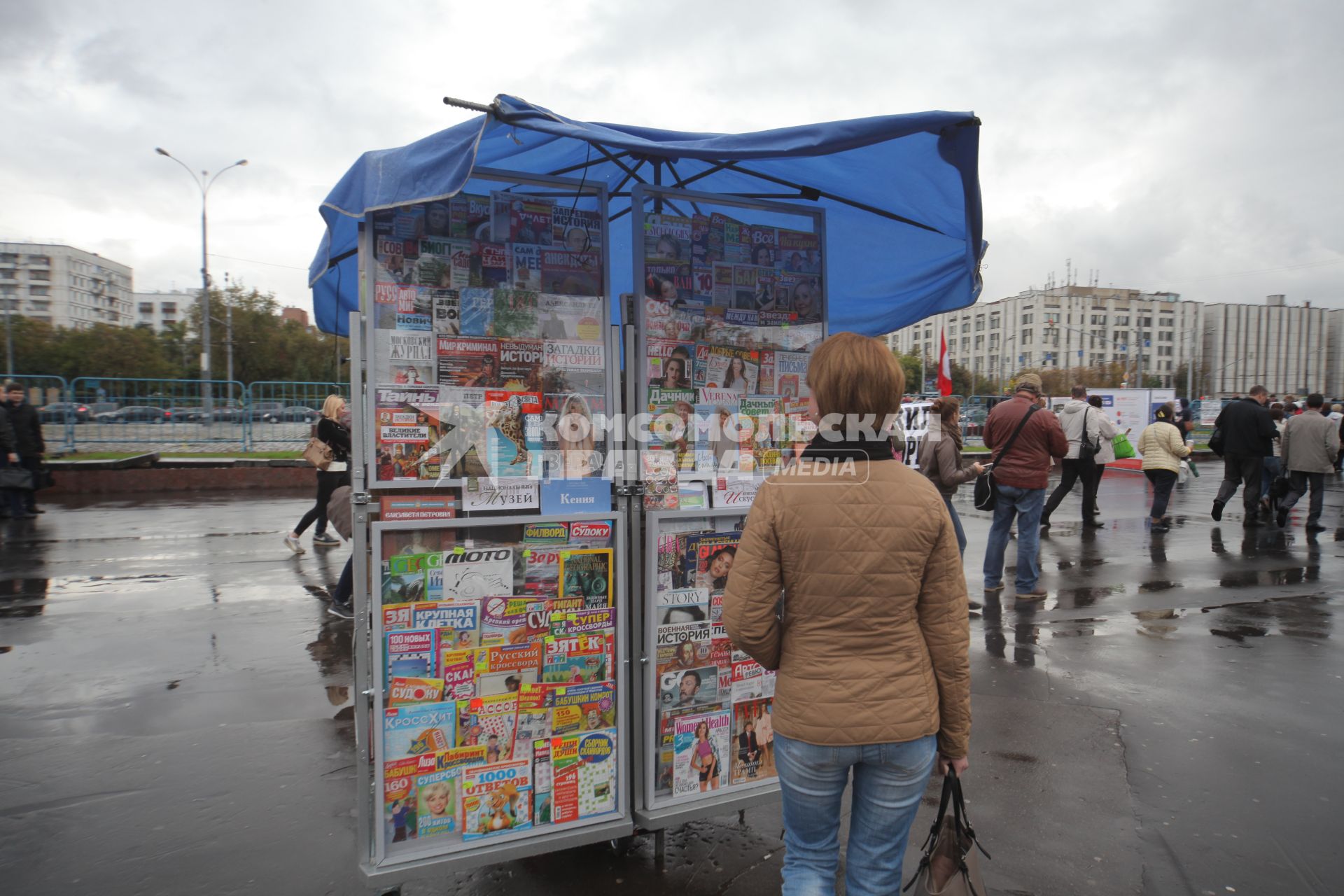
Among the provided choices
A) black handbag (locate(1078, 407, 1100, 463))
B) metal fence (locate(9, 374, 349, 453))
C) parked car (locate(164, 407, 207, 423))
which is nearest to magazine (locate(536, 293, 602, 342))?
black handbag (locate(1078, 407, 1100, 463))

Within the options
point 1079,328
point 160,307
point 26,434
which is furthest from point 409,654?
point 160,307

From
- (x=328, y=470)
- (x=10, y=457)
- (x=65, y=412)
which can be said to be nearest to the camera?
(x=328, y=470)

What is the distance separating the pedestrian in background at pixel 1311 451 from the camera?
33.9ft

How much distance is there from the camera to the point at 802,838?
6.79 ft

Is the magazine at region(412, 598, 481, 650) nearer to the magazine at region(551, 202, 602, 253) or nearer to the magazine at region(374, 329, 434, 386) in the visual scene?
the magazine at region(374, 329, 434, 386)

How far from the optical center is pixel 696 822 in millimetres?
3473

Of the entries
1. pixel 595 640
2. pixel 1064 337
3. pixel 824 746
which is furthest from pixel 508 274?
pixel 1064 337

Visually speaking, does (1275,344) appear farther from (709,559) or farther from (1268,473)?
(709,559)

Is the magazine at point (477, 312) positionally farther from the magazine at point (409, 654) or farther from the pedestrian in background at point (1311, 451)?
the pedestrian in background at point (1311, 451)

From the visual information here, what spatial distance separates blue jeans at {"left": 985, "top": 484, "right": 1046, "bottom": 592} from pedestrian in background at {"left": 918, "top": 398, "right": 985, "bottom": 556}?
11.9 inches

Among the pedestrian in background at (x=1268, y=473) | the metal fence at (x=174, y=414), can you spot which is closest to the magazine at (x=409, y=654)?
the pedestrian in background at (x=1268, y=473)

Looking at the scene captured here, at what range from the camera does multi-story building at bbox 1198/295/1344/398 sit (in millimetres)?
108188

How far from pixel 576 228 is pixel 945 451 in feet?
16.6

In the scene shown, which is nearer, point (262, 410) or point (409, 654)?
point (409, 654)
